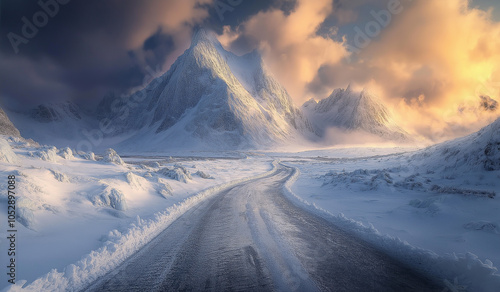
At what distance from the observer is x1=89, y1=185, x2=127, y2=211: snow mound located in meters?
8.13

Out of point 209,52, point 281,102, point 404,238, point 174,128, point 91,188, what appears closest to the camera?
point 404,238

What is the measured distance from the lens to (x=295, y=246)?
5430 millimetres

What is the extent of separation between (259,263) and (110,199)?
702 cm

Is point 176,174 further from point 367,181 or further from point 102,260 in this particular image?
point 367,181

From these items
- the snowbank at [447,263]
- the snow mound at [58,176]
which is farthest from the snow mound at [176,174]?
the snowbank at [447,263]

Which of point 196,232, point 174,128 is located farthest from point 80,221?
point 174,128

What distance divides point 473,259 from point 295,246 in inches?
139

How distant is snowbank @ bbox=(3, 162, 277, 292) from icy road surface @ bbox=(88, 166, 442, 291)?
27cm

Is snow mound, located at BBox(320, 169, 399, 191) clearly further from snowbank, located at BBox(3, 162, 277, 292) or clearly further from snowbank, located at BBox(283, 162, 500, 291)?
snowbank, located at BBox(3, 162, 277, 292)

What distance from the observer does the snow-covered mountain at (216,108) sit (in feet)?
392

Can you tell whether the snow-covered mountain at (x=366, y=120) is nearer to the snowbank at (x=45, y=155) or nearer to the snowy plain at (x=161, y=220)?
the snowy plain at (x=161, y=220)

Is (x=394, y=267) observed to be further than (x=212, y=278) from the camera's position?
Yes

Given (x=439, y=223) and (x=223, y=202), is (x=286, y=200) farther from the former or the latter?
(x=439, y=223)

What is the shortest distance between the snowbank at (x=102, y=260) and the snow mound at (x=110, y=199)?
5.41 ft
